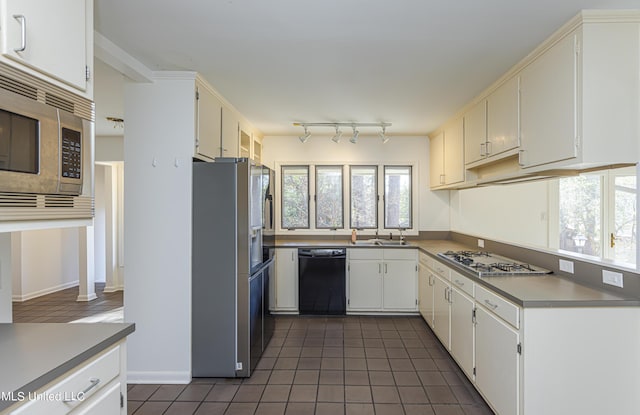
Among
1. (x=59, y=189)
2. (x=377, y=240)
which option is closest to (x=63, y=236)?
(x=377, y=240)

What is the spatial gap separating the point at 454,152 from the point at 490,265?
5.33 feet

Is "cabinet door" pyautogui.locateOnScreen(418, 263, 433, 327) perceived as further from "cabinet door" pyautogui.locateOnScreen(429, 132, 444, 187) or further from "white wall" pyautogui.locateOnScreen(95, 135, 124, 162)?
"white wall" pyautogui.locateOnScreen(95, 135, 124, 162)

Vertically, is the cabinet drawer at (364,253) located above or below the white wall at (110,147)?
below

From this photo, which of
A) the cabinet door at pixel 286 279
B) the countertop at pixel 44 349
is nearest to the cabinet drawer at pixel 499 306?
the countertop at pixel 44 349

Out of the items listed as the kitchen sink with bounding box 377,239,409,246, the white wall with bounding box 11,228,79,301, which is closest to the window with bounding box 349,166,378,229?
the kitchen sink with bounding box 377,239,409,246

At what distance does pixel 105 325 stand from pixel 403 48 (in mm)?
2349

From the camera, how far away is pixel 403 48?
7.69ft

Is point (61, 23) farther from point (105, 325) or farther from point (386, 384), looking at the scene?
point (386, 384)

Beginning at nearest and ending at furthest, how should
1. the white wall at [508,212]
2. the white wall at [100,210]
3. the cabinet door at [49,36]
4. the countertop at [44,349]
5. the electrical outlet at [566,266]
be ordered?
the countertop at [44,349], the cabinet door at [49,36], the electrical outlet at [566,266], the white wall at [508,212], the white wall at [100,210]

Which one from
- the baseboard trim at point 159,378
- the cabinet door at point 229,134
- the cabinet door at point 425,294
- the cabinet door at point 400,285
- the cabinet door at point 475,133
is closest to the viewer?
the baseboard trim at point 159,378

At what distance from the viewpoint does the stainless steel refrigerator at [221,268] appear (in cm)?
282

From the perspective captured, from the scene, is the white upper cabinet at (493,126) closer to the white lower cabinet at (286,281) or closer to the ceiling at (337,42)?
the ceiling at (337,42)

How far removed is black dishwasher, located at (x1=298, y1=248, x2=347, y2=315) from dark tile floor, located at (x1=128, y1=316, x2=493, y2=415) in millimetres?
736

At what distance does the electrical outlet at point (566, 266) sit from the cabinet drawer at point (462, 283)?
2.06 feet
